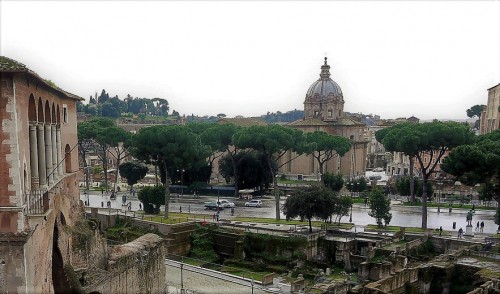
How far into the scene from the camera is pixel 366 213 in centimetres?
4125

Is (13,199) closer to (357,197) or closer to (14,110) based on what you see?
(14,110)

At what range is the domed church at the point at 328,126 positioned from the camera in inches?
2608

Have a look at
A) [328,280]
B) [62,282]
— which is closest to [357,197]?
[328,280]

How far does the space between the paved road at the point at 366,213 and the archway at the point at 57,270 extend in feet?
71.7

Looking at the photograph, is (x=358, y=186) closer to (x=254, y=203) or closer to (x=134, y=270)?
(x=254, y=203)

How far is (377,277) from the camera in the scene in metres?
25.6

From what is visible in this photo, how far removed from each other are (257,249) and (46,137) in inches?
728

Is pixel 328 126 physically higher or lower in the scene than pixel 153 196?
higher

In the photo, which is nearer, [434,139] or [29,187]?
[29,187]

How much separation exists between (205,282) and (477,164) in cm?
1803

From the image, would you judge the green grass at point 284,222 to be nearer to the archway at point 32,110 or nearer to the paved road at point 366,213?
the paved road at point 366,213

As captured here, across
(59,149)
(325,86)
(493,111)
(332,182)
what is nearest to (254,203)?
(332,182)

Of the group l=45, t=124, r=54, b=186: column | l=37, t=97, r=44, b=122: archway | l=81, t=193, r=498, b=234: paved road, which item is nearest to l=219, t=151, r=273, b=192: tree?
l=81, t=193, r=498, b=234: paved road

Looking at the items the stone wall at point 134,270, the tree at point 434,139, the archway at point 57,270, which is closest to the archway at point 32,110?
the archway at point 57,270
